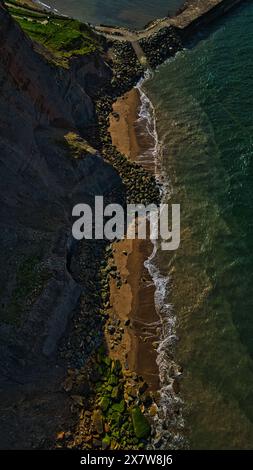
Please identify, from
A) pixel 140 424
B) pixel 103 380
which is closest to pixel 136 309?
pixel 103 380

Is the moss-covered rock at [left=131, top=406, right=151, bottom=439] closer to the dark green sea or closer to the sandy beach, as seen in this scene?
the dark green sea

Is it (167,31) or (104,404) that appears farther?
(167,31)

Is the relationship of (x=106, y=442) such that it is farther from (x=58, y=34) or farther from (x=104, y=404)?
(x=58, y=34)

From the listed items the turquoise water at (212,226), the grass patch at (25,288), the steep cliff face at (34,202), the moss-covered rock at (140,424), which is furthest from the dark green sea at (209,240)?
the grass patch at (25,288)

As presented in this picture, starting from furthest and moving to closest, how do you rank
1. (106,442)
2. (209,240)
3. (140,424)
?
(209,240)
(140,424)
(106,442)

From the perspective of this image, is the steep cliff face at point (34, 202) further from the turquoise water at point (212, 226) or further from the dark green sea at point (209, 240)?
the turquoise water at point (212, 226)

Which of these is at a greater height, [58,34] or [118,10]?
[118,10]
